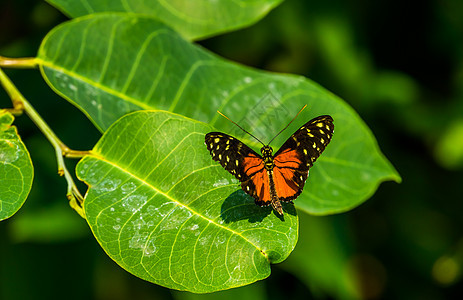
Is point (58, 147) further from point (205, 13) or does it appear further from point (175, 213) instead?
point (205, 13)

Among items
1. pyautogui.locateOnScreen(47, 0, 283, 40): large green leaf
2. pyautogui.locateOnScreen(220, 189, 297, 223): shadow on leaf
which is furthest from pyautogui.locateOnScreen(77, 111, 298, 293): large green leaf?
pyautogui.locateOnScreen(47, 0, 283, 40): large green leaf

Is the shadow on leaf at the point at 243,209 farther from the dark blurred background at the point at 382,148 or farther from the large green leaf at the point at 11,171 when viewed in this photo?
the dark blurred background at the point at 382,148

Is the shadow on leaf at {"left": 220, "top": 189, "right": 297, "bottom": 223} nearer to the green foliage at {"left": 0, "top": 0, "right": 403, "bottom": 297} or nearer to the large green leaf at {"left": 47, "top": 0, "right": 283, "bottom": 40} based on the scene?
the green foliage at {"left": 0, "top": 0, "right": 403, "bottom": 297}

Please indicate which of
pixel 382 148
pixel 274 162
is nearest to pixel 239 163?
pixel 274 162

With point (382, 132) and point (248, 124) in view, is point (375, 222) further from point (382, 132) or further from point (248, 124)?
point (248, 124)

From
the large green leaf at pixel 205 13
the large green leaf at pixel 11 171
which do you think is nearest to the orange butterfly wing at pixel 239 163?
the large green leaf at pixel 11 171

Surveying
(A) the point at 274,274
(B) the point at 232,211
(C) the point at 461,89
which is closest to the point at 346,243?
(A) the point at 274,274

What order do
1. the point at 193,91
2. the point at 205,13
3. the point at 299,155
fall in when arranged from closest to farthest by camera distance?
the point at 299,155
the point at 193,91
the point at 205,13
